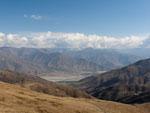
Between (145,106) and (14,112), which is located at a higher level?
(14,112)

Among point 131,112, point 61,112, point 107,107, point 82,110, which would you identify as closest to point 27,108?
point 61,112

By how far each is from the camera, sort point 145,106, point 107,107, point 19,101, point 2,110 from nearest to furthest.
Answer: point 2,110 < point 19,101 < point 107,107 < point 145,106

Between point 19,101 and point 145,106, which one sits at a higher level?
point 19,101

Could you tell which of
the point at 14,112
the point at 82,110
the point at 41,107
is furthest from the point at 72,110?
the point at 14,112

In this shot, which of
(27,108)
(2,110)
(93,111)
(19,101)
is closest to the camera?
(2,110)

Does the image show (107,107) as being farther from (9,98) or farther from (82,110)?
(9,98)

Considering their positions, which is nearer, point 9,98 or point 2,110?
point 2,110

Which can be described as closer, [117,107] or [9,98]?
[9,98]

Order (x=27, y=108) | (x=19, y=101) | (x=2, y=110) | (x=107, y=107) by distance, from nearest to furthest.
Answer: (x=2, y=110), (x=27, y=108), (x=19, y=101), (x=107, y=107)

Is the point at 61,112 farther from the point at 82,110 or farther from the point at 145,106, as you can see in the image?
the point at 145,106
